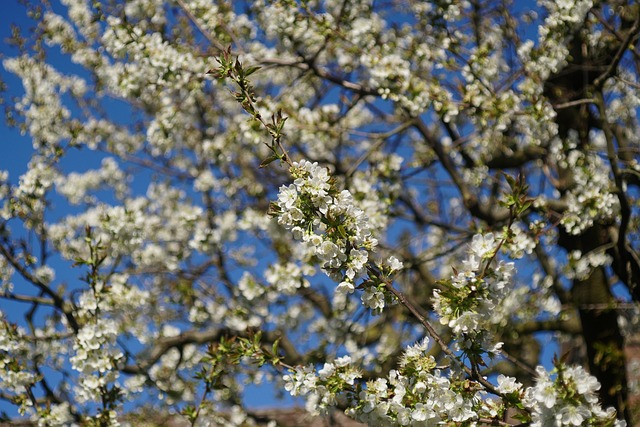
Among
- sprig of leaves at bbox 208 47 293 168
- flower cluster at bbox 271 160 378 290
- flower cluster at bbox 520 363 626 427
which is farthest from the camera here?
sprig of leaves at bbox 208 47 293 168

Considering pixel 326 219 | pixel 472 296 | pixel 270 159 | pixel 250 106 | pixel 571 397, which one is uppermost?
pixel 250 106

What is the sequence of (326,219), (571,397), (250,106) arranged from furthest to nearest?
(250,106) → (326,219) → (571,397)

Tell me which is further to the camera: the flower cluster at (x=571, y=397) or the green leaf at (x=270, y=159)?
the green leaf at (x=270, y=159)

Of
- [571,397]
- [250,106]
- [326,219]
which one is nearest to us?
[571,397]

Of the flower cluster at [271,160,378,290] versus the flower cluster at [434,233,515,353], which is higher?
the flower cluster at [271,160,378,290]

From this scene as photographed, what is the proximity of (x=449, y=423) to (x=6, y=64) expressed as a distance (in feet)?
21.0

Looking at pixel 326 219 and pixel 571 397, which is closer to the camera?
pixel 571 397

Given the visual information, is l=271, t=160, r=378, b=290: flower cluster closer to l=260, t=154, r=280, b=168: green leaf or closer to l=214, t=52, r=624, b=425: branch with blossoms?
l=214, t=52, r=624, b=425: branch with blossoms

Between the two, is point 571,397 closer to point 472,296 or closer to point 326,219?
point 472,296

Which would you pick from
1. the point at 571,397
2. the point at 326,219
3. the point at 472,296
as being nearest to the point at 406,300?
the point at 472,296

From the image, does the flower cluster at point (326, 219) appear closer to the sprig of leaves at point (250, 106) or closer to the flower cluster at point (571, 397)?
the sprig of leaves at point (250, 106)

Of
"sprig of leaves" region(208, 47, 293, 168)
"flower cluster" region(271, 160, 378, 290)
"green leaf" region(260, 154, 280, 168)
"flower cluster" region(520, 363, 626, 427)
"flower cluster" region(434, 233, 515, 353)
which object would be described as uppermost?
"sprig of leaves" region(208, 47, 293, 168)

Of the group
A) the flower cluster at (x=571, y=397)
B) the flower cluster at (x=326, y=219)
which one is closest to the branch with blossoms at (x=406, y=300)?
the flower cluster at (x=326, y=219)

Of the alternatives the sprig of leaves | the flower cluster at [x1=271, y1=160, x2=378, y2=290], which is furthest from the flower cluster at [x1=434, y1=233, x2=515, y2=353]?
the sprig of leaves
